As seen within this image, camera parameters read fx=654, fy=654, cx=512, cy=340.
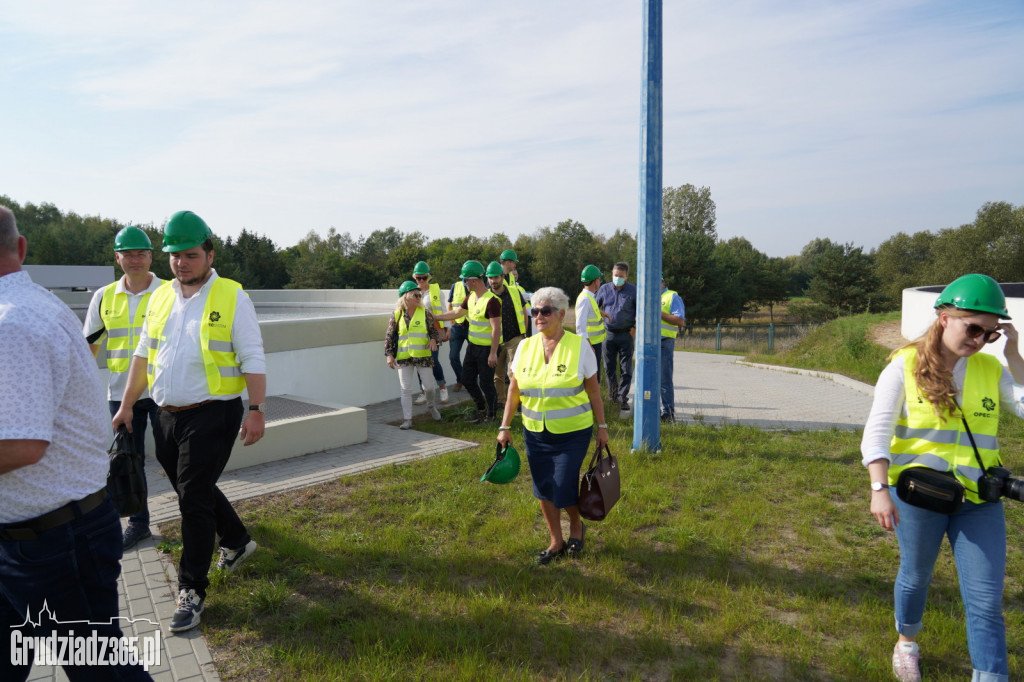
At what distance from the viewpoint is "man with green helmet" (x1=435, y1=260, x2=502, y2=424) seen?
26.2 feet

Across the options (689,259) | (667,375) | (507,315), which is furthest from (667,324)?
(689,259)

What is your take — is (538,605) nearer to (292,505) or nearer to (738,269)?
(292,505)

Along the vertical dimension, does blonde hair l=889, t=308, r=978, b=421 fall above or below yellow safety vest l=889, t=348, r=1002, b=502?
above

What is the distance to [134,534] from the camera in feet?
15.4

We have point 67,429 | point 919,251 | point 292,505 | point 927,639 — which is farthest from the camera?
point 919,251

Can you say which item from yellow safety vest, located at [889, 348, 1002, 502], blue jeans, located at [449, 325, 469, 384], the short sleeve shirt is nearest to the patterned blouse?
blue jeans, located at [449, 325, 469, 384]

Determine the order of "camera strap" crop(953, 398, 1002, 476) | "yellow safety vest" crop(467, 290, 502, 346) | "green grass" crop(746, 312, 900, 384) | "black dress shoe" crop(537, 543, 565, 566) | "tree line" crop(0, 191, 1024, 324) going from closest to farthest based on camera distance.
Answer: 1. "camera strap" crop(953, 398, 1002, 476)
2. "black dress shoe" crop(537, 543, 565, 566)
3. "yellow safety vest" crop(467, 290, 502, 346)
4. "green grass" crop(746, 312, 900, 384)
5. "tree line" crop(0, 191, 1024, 324)

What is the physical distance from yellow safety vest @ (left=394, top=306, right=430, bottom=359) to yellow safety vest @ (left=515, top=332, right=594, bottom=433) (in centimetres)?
445

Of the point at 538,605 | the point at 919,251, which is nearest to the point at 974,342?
the point at 538,605

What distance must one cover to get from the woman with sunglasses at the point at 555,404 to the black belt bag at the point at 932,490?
1776 millimetres

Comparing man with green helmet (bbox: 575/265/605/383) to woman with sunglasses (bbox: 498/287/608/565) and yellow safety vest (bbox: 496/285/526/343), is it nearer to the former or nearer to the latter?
yellow safety vest (bbox: 496/285/526/343)

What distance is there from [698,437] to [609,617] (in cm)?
432

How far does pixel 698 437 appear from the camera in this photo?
7684 mm

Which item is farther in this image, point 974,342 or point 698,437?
point 698,437
